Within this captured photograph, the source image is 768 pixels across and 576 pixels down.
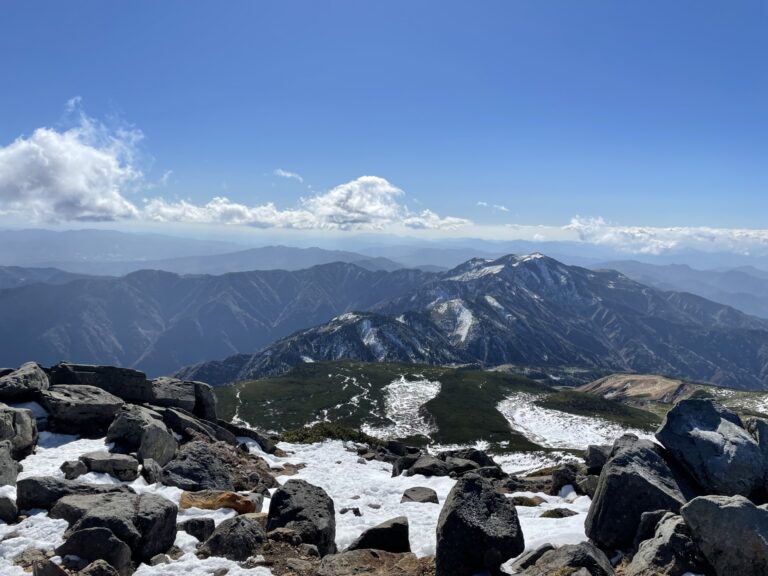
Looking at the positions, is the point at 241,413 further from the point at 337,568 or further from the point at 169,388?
the point at 337,568

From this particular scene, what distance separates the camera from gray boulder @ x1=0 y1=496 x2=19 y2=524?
18.4 metres

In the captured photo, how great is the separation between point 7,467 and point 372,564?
17459mm

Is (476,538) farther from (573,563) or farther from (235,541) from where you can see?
(235,541)

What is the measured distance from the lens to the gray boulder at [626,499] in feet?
55.9

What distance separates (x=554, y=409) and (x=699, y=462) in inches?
7020

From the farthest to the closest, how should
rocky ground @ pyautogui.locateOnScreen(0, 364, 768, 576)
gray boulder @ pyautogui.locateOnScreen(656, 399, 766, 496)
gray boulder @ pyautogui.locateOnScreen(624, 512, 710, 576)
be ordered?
gray boulder @ pyautogui.locateOnScreen(656, 399, 766, 496), rocky ground @ pyautogui.locateOnScreen(0, 364, 768, 576), gray boulder @ pyautogui.locateOnScreen(624, 512, 710, 576)

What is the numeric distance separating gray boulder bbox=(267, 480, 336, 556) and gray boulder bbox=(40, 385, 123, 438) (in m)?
16.4

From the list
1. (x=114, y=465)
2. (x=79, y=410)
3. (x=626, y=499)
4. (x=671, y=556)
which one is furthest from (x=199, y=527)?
(x=79, y=410)

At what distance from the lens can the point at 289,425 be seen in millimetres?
168625

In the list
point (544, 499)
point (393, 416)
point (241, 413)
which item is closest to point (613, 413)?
point (393, 416)

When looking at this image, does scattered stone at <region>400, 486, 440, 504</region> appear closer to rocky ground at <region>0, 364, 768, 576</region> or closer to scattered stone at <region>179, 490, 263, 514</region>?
rocky ground at <region>0, 364, 768, 576</region>

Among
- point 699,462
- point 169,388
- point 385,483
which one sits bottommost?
point 385,483

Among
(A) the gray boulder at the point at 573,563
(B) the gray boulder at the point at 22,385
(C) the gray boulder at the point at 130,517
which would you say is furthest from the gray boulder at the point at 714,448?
(B) the gray boulder at the point at 22,385

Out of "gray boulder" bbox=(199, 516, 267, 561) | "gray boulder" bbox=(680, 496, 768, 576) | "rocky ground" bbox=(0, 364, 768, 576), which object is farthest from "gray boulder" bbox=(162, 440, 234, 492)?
"gray boulder" bbox=(680, 496, 768, 576)
